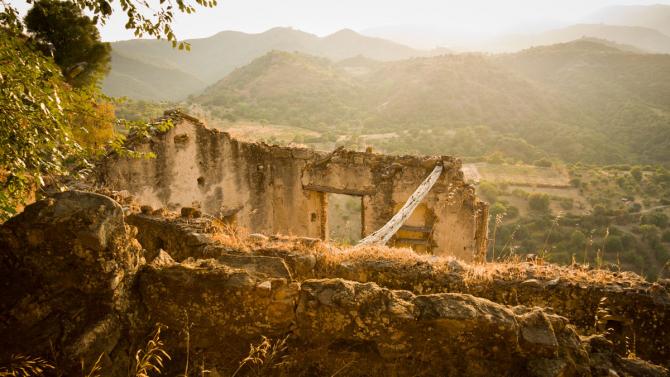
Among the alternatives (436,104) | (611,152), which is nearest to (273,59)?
(436,104)

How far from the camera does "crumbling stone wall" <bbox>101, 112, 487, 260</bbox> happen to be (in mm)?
9047

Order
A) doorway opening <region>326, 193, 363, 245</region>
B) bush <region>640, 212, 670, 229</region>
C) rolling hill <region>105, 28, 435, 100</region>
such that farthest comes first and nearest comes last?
1. rolling hill <region>105, 28, 435, 100</region>
2. doorway opening <region>326, 193, 363, 245</region>
3. bush <region>640, 212, 670, 229</region>

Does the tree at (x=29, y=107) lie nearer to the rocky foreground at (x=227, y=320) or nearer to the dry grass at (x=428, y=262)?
the rocky foreground at (x=227, y=320)

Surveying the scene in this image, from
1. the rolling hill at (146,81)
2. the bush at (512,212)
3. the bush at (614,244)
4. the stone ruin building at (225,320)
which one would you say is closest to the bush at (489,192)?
the bush at (512,212)

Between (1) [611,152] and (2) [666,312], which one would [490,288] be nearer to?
(2) [666,312]

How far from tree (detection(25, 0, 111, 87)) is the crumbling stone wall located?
34.9 feet

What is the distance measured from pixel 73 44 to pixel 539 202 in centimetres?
3105

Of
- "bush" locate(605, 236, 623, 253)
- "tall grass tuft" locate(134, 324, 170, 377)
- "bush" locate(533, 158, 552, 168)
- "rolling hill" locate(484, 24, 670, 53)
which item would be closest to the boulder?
"tall grass tuft" locate(134, 324, 170, 377)

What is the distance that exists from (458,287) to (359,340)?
182 cm

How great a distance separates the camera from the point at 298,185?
35.6ft

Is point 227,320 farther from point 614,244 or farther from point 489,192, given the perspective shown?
point 489,192

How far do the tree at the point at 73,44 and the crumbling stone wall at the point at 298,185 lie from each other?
1064 cm

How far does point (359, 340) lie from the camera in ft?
8.41

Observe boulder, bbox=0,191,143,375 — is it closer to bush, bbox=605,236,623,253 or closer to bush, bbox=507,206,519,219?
bush, bbox=605,236,623,253
